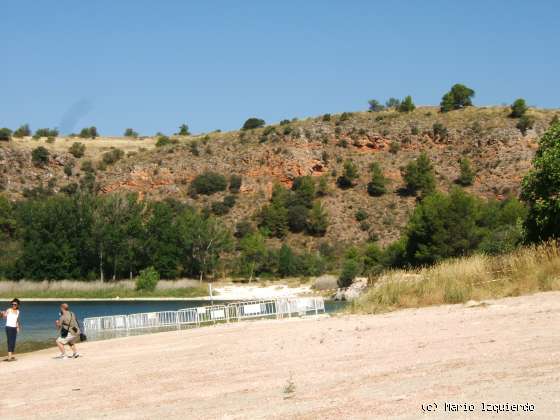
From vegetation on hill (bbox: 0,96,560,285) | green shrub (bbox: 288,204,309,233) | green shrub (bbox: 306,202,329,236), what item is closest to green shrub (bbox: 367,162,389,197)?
vegetation on hill (bbox: 0,96,560,285)

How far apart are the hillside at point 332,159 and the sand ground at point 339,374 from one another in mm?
72488

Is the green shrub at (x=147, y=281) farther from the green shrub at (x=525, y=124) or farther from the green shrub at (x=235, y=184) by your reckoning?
the green shrub at (x=525, y=124)

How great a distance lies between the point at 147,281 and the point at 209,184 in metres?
29.8

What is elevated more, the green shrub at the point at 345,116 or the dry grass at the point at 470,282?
the green shrub at the point at 345,116

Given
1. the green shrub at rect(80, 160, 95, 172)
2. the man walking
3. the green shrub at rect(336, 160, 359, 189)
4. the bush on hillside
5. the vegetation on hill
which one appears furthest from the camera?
the green shrub at rect(80, 160, 95, 172)

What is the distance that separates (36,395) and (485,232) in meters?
53.5

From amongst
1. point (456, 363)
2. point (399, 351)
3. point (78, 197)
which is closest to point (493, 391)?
point (456, 363)

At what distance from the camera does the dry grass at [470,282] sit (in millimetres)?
16969

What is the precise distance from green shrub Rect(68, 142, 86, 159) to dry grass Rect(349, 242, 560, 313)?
3885 inches

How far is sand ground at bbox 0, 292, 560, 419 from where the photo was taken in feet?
26.7

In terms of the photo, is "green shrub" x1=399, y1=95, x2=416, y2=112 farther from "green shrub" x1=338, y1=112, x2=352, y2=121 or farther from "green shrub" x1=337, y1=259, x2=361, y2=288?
"green shrub" x1=337, y1=259, x2=361, y2=288

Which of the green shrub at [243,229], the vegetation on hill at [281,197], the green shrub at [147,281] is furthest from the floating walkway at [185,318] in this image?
the green shrub at [243,229]

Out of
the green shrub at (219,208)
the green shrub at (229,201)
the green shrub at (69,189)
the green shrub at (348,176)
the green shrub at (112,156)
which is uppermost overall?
the green shrub at (112,156)

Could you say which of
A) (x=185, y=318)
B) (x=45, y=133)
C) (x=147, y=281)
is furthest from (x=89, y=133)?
(x=185, y=318)
